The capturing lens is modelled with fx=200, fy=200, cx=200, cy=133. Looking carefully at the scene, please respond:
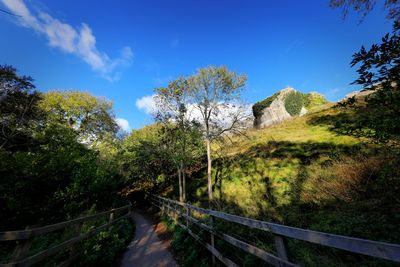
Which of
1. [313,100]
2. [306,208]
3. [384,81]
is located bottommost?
[306,208]

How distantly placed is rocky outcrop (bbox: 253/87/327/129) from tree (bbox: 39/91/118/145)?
79.3 ft

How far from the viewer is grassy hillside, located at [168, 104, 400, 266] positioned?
15.1ft

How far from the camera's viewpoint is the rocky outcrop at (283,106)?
107 feet

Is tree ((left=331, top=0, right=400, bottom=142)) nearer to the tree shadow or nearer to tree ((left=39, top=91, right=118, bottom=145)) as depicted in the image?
the tree shadow

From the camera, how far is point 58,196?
8953mm

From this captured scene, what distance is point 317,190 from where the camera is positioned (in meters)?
8.44

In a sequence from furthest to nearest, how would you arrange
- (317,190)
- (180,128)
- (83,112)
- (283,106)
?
(283,106) → (83,112) → (180,128) → (317,190)

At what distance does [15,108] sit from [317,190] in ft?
70.0

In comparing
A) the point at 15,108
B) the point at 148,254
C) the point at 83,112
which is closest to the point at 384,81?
the point at 148,254

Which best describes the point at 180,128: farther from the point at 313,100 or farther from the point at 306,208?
the point at 313,100

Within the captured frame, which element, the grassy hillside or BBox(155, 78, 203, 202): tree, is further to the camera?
BBox(155, 78, 203, 202): tree

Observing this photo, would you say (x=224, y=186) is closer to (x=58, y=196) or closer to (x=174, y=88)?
(x=174, y=88)

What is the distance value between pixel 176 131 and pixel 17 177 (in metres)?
9.36

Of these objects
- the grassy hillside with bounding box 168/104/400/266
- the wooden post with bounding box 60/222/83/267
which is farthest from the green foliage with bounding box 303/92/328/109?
the wooden post with bounding box 60/222/83/267
